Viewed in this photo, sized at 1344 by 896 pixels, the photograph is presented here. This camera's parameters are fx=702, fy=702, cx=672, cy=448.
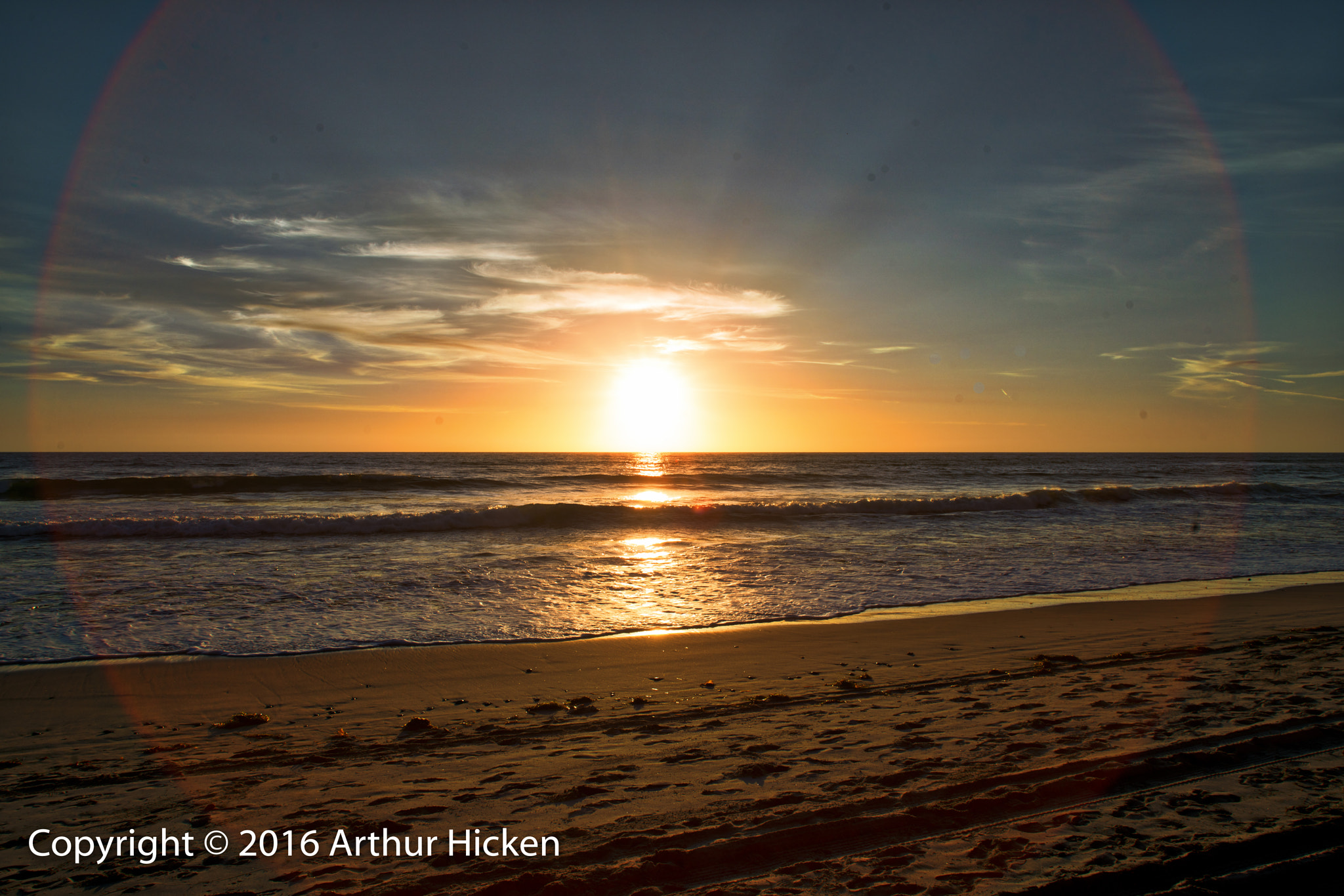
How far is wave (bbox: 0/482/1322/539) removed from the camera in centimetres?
1931

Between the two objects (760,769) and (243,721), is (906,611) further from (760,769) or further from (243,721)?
(243,721)

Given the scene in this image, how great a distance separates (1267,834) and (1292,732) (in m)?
1.80

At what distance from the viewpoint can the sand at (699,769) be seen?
125 inches

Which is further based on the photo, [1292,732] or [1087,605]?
[1087,605]

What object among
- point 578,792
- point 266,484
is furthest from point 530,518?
point 266,484

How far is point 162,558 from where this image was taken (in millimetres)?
14648

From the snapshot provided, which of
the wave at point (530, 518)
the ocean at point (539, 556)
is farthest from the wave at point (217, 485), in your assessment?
the wave at point (530, 518)

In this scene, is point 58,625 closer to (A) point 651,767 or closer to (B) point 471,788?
(B) point 471,788

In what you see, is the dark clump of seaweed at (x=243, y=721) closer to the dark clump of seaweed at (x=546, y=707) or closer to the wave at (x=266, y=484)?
the dark clump of seaweed at (x=546, y=707)

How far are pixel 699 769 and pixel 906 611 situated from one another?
650 cm

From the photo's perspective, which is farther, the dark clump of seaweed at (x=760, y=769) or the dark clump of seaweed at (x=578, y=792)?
the dark clump of seaweed at (x=760, y=769)

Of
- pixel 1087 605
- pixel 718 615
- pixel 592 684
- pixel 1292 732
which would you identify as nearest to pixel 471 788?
pixel 592 684

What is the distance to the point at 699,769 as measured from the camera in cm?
430

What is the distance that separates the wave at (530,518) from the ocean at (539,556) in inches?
4.9
